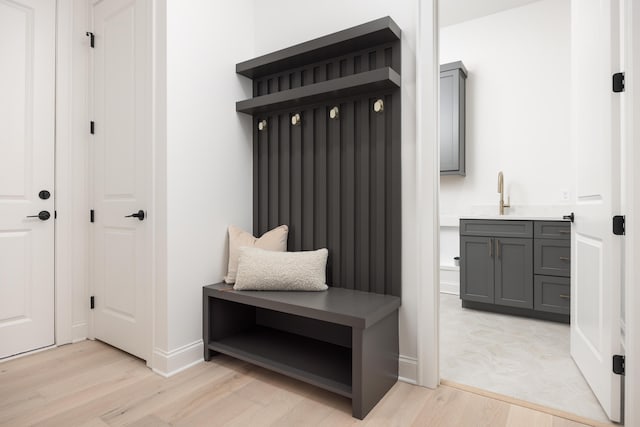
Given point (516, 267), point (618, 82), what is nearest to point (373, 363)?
point (618, 82)

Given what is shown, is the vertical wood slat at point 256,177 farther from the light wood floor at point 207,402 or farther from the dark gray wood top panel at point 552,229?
the dark gray wood top panel at point 552,229

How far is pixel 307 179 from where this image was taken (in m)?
2.28

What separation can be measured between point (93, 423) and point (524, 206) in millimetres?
3725

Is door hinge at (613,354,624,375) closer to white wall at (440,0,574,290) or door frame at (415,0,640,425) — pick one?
door frame at (415,0,640,425)

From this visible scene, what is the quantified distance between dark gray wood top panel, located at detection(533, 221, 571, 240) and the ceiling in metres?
2.27

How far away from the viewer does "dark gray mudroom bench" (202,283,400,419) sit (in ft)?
5.22

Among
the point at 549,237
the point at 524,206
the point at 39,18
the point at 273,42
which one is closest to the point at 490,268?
the point at 549,237

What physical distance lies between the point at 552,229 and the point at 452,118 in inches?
58.1

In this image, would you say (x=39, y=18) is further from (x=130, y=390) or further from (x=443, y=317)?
(x=443, y=317)

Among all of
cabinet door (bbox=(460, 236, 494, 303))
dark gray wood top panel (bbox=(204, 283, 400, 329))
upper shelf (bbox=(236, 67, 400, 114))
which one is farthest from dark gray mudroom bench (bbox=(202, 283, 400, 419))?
cabinet door (bbox=(460, 236, 494, 303))

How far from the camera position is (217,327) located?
2.18 metres

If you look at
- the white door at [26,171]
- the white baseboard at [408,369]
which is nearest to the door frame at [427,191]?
the white baseboard at [408,369]

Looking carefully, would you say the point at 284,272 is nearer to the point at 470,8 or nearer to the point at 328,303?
the point at 328,303

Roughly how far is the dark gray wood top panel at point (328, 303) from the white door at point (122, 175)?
52 cm
